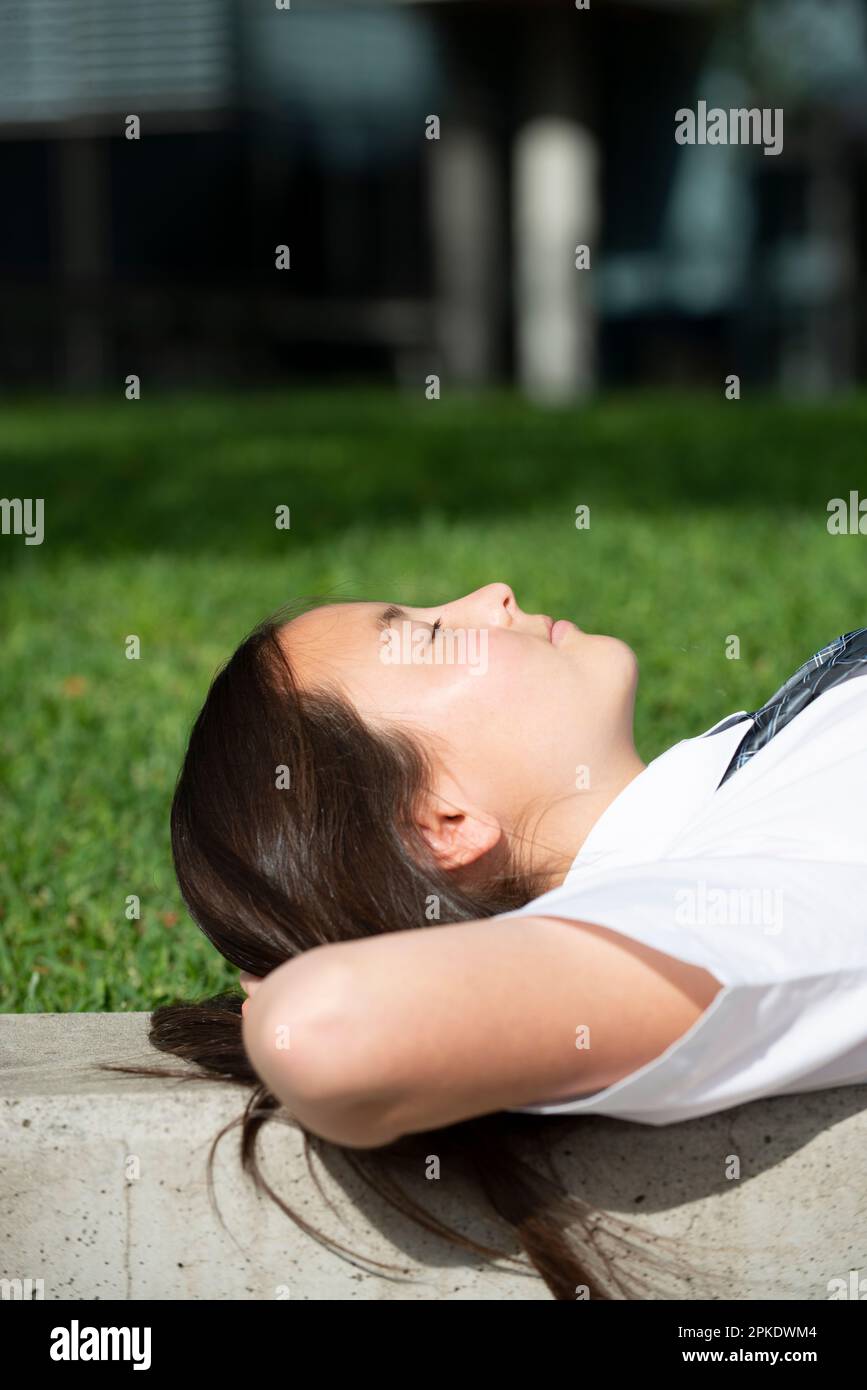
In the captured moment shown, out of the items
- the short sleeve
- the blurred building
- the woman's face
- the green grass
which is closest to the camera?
the short sleeve

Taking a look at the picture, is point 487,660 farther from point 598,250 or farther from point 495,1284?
point 598,250

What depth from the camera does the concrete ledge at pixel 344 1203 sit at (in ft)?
5.98

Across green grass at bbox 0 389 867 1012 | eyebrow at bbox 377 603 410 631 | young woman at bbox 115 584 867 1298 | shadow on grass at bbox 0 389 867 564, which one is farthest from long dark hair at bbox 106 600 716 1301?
shadow on grass at bbox 0 389 867 564

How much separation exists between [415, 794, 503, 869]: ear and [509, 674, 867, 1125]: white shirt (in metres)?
0.12

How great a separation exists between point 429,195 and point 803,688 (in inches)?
729

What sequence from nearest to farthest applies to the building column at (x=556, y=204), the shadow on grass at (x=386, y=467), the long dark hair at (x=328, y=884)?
1. the long dark hair at (x=328, y=884)
2. the shadow on grass at (x=386, y=467)
3. the building column at (x=556, y=204)

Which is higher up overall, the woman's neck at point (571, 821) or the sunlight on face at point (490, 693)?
the sunlight on face at point (490, 693)

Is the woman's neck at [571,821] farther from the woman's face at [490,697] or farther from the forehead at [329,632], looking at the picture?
the forehead at [329,632]

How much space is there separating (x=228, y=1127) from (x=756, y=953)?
0.63 metres

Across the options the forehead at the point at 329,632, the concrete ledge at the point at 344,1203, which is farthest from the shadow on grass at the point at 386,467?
the concrete ledge at the point at 344,1203

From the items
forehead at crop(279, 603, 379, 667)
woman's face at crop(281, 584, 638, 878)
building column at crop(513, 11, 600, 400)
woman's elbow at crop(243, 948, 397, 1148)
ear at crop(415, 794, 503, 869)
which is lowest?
woman's elbow at crop(243, 948, 397, 1148)

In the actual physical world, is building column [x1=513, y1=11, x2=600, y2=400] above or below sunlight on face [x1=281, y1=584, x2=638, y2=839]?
above

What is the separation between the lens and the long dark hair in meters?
1.80

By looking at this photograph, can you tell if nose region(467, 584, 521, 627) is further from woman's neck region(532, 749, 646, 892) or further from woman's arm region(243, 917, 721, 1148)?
woman's arm region(243, 917, 721, 1148)
